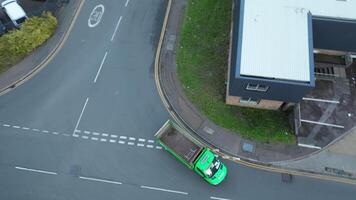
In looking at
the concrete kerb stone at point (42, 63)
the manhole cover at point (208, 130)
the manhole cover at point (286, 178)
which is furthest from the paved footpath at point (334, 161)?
the concrete kerb stone at point (42, 63)

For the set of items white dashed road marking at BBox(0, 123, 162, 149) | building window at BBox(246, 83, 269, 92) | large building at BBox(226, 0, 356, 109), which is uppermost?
large building at BBox(226, 0, 356, 109)

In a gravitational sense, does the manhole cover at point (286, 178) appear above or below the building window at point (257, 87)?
below

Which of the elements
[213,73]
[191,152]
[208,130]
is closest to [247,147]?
[208,130]

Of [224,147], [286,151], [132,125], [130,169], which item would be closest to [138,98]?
[132,125]

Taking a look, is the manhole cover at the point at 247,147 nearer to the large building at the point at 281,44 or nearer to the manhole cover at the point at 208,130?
the manhole cover at the point at 208,130

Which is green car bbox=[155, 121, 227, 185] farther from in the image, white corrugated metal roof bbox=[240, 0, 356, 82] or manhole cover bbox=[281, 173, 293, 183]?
white corrugated metal roof bbox=[240, 0, 356, 82]

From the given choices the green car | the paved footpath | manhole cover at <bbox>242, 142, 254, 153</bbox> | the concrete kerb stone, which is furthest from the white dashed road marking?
the paved footpath
